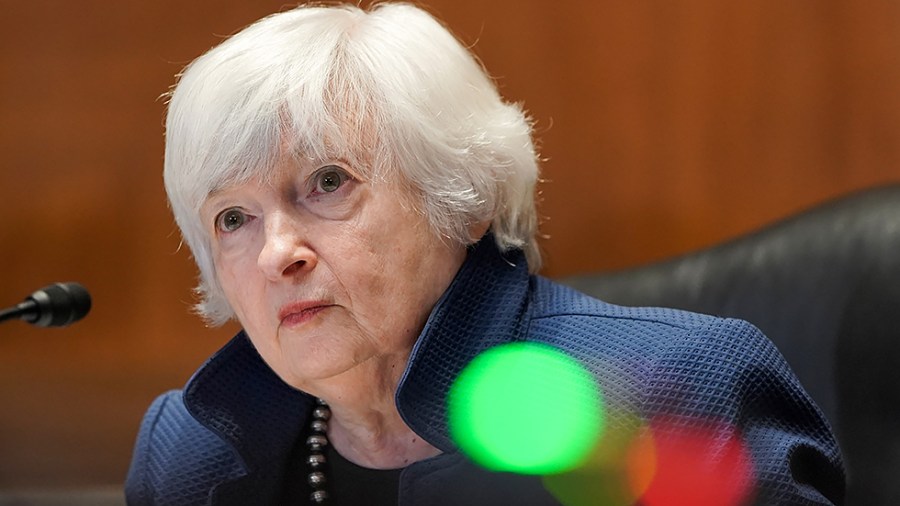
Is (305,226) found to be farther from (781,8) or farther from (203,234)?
(781,8)

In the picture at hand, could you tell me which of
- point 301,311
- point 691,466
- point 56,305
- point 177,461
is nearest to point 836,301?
point 691,466

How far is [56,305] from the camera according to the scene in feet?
4.37

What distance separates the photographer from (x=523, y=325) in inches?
49.9

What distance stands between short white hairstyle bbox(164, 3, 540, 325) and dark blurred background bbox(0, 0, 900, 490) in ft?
2.45

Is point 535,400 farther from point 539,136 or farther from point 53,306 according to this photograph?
point 539,136

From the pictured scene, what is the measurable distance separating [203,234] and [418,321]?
30cm

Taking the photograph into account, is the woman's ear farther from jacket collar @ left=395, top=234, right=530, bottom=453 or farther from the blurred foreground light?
the blurred foreground light

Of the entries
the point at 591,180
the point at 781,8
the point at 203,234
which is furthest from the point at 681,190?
the point at 203,234

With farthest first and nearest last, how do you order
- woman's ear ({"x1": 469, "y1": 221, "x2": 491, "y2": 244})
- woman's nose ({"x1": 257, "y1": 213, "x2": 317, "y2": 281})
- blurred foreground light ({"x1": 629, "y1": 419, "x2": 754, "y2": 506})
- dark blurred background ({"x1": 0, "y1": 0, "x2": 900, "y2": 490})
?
dark blurred background ({"x1": 0, "y1": 0, "x2": 900, "y2": 490}) → woman's ear ({"x1": 469, "y1": 221, "x2": 491, "y2": 244}) → woman's nose ({"x1": 257, "y1": 213, "x2": 317, "y2": 281}) → blurred foreground light ({"x1": 629, "y1": 419, "x2": 754, "y2": 506})

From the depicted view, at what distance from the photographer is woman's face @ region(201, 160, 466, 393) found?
119cm

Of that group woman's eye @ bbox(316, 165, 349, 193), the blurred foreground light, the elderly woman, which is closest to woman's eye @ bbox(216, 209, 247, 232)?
the elderly woman

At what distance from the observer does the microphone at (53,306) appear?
1323mm

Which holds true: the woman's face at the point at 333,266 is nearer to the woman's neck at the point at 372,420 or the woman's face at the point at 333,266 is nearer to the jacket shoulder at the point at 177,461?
the woman's neck at the point at 372,420

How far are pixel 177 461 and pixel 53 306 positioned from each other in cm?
25
